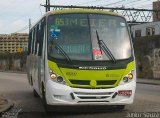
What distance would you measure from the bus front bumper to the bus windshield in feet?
2.70

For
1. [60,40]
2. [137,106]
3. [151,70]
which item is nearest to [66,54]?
[60,40]

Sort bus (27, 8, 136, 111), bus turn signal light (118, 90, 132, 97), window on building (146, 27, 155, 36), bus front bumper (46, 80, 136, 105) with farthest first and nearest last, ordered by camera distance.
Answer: window on building (146, 27, 155, 36) < bus turn signal light (118, 90, 132, 97) < bus (27, 8, 136, 111) < bus front bumper (46, 80, 136, 105)

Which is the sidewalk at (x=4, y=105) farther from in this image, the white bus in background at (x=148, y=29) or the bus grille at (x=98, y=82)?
the white bus in background at (x=148, y=29)

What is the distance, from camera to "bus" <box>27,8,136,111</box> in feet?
38.1

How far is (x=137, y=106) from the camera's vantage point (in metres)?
13.5

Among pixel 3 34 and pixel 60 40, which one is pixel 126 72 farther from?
pixel 3 34

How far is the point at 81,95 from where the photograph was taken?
11562 mm

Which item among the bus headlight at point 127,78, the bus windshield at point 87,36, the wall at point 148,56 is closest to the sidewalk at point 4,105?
the bus windshield at point 87,36

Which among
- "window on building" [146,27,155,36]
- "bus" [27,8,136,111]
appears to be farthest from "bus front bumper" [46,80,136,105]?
"window on building" [146,27,155,36]

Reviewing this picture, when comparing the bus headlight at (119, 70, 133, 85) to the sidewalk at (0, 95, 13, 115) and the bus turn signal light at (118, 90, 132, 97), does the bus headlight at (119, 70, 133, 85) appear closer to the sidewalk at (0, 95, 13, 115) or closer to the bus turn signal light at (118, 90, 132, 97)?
the bus turn signal light at (118, 90, 132, 97)

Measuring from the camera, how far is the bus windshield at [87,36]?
39.4ft

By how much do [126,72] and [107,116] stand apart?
4.22ft

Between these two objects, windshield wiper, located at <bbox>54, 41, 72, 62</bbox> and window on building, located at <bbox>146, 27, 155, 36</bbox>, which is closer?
windshield wiper, located at <bbox>54, 41, 72, 62</bbox>

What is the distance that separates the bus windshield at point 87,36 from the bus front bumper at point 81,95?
82cm
